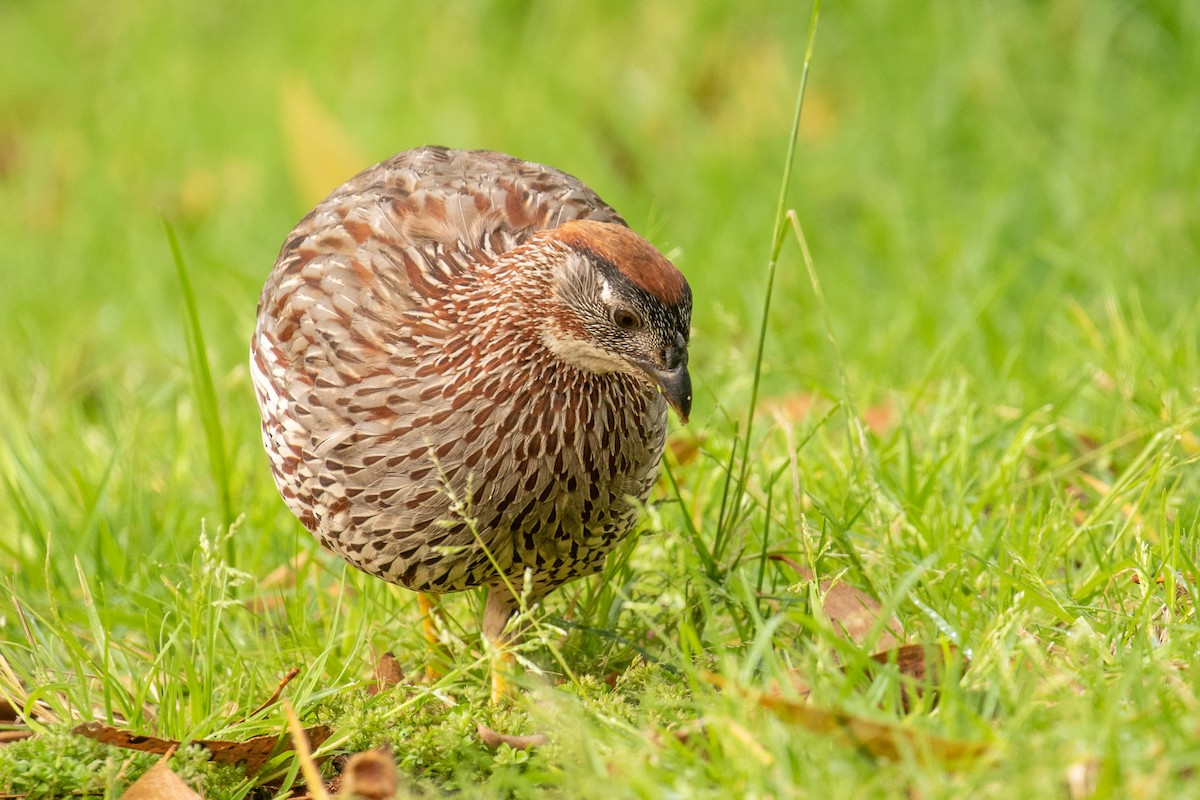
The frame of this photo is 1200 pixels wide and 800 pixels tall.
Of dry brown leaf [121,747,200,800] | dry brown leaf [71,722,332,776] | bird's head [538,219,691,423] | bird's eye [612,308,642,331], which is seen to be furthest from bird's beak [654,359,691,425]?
dry brown leaf [121,747,200,800]

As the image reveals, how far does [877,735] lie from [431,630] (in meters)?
1.65

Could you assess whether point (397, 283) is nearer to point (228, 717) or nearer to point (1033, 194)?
point (228, 717)

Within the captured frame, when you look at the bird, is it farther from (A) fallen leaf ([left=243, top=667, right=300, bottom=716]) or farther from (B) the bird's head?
(A) fallen leaf ([left=243, top=667, right=300, bottom=716])

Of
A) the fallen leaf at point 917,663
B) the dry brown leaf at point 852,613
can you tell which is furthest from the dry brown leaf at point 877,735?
the dry brown leaf at point 852,613

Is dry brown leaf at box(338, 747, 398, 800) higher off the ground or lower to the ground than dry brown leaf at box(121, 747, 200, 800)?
higher

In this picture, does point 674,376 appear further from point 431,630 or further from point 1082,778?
point 1082,778

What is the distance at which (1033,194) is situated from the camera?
6.55 meters

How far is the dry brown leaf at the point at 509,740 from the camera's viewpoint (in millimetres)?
3211

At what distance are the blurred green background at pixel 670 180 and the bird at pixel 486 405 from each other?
2.28ft

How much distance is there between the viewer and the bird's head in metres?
3.37

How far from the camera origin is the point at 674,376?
3387mm

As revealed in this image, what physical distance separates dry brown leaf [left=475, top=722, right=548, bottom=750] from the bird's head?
0.78 m

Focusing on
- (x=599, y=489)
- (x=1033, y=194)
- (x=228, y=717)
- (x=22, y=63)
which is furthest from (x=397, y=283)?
(x=22, y=63)

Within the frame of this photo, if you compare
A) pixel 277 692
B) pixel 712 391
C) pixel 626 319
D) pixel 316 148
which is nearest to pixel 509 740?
pixel 277 692
